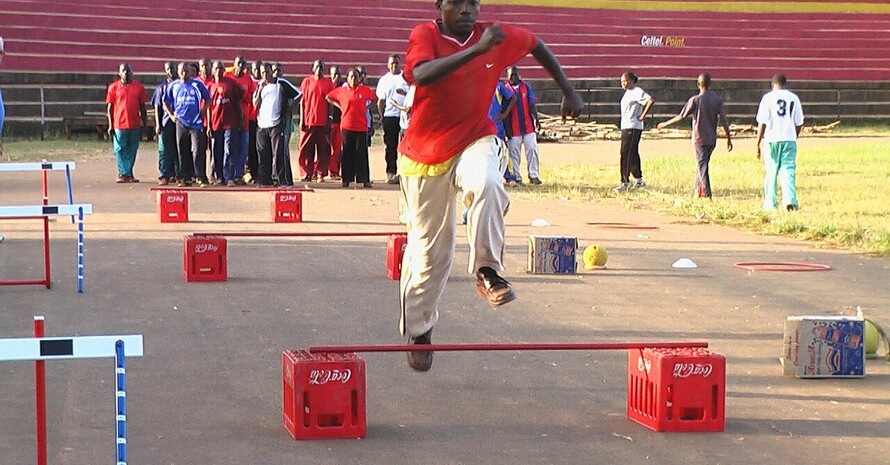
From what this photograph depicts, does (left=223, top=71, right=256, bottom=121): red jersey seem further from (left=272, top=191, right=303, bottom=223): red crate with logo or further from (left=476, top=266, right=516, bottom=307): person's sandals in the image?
(left=476, top=266, right=516, bottom=307): person's sandals

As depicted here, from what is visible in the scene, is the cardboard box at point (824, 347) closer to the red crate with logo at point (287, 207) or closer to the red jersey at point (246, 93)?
the red crate with logo at point (287, 207)

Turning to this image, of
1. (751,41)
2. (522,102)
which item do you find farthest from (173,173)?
(751,41)

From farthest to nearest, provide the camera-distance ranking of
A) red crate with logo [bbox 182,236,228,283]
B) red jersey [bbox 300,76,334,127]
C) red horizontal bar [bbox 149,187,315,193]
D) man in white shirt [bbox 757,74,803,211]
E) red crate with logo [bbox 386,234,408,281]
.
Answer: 1. red jersey [bbox 300,76,334,127]
2. man in white shirt [bbox 757,74,803,211]
3. red horizontal bar [bbox 149,187,315,193]
4. red crate with logo [bbox 386,234,408,281]
5. red crate with logo [bbox 182,236,228,283]

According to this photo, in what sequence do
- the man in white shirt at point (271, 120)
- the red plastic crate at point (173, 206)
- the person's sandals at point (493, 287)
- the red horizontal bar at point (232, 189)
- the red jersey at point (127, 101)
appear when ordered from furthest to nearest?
1. the red jersey at point (127, 101)
2. the man in white shirt at point (271, 120)
3. the red plastic crate at point (173, 206)
4. the red horizontal bar at point (232, 189)
5. the person's sandals at point (493, 287)

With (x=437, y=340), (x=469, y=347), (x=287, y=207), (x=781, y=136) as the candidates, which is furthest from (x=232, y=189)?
(x=469, y=347)

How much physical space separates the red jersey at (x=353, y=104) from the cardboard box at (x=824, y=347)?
50.5 feet

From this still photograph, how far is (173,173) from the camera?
23.9 m

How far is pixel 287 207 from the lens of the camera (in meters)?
17.6

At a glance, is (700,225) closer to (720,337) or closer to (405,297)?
(720,337)

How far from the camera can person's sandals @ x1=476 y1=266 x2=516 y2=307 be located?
23.3 ft

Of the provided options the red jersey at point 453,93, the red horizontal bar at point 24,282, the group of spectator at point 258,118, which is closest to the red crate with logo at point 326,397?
the red jersey at point 453,93

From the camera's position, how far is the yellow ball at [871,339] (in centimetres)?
905

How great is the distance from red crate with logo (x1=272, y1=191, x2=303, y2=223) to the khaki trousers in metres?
9.85

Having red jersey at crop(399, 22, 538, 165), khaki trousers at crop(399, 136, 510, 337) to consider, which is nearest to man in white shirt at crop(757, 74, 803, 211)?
khaki trousers at crop(399, 136, 510, 337)
